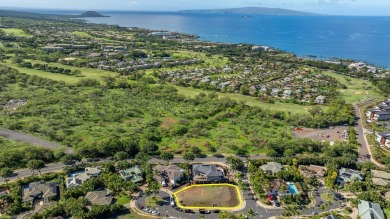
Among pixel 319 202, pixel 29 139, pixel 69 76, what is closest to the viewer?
pixel 319 202

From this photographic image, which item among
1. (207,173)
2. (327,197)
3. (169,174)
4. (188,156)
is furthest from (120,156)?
(327,197)

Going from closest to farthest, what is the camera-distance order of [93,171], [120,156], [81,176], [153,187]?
[153,187] → [81,176] → [93,171] → [120,156]

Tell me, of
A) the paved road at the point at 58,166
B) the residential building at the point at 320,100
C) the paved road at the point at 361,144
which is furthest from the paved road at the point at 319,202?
the residential building at the point at 320,100

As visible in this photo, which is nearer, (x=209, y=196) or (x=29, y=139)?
(x=209, y=196)

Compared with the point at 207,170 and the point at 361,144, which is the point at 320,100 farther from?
the point at 207,170

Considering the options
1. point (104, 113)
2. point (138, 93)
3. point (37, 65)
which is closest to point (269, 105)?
point (138, 93)

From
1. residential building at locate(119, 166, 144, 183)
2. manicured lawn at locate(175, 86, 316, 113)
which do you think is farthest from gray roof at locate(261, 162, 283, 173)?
manicured lawn at locate(175, 86, 316, 113)

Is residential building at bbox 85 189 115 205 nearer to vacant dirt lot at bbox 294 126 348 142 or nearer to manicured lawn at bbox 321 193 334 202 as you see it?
manicured lawn at bbox 321 193 334 202
